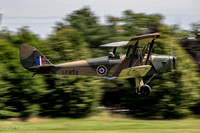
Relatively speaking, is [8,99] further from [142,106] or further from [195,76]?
[195,76]

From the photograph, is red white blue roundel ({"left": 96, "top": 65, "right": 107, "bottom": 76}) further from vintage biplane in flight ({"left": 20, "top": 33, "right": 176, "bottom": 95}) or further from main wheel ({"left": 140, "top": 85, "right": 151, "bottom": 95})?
main wheel ({"left": 140, "top": 85, "right": 151, "bottom": 95})

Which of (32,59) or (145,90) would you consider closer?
(145,90)

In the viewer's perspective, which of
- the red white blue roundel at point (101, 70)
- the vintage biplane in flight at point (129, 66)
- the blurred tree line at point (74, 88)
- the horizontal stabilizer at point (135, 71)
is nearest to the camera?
the horizontal stabilizer at point (135, 71)

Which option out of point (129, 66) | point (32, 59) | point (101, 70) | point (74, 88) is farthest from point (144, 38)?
point (74, 88)

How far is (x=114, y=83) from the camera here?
1057 inches

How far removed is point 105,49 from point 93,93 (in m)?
5.51

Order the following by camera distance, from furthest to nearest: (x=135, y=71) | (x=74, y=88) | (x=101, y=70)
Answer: (x=74, y=88)
(x=101, y=70)
(x=135, y=71)

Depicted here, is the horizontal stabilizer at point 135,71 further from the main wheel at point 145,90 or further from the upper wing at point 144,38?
the upper wing at point 144,38

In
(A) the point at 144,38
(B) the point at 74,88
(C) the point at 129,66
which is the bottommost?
(B) the point at 74,88

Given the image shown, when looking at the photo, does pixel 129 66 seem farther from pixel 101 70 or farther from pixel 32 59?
pixel 32 59

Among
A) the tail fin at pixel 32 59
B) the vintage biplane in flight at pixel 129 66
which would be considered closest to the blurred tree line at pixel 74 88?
the tail fin at pixel 32 59

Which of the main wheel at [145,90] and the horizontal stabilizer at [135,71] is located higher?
the horizontal stabilizer at [135,71]

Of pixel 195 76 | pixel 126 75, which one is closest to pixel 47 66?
pixel 126 75

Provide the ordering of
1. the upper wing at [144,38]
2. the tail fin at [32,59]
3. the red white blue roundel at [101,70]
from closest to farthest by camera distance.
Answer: the upper wing at [144,38], the red white blue roundel at [101,70], the tail fin at [32,59]
